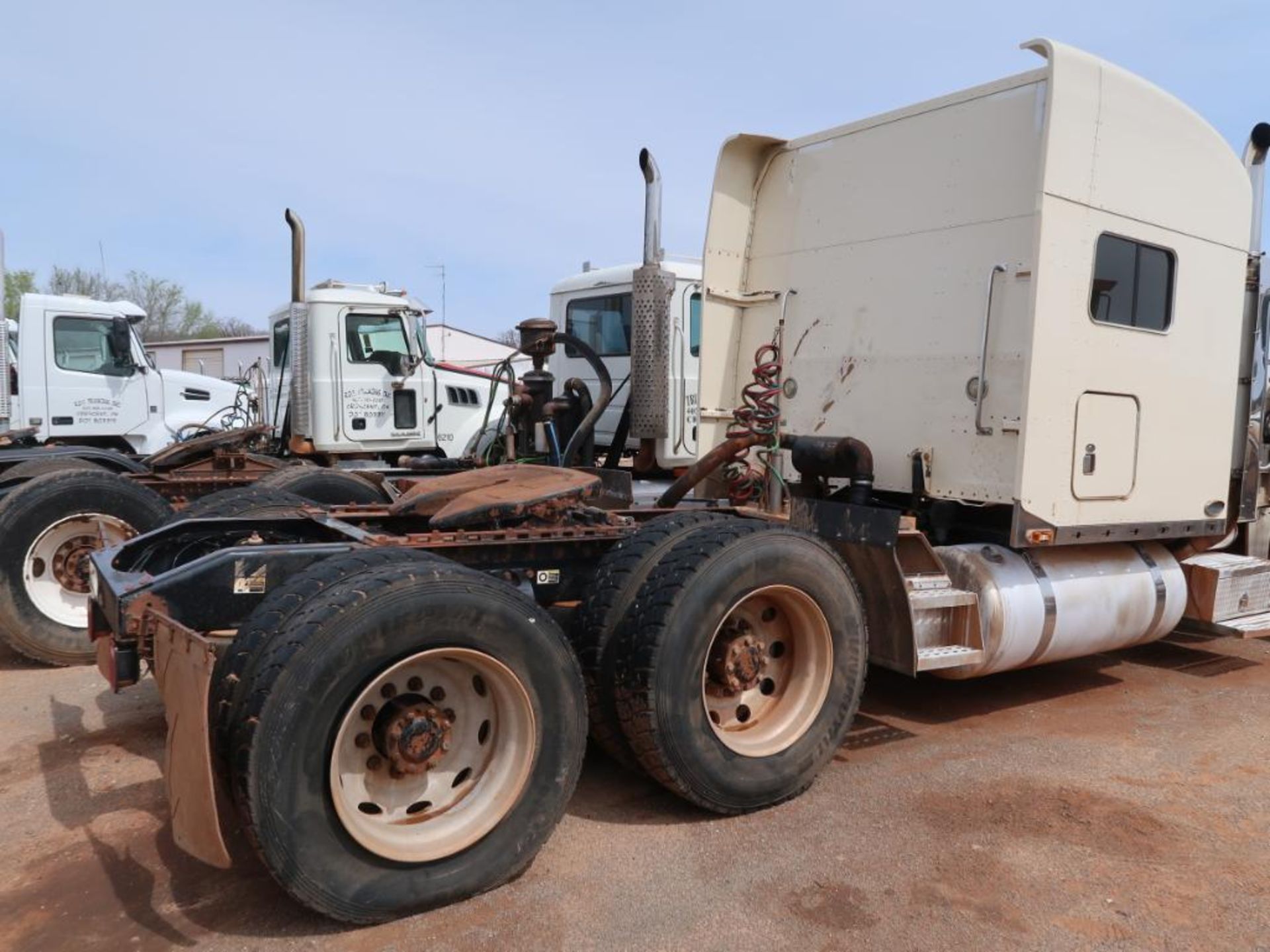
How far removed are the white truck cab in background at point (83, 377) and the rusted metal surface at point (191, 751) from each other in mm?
7579

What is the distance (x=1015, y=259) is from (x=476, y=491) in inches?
110

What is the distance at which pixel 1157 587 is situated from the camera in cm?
541

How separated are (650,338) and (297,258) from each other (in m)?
4.69

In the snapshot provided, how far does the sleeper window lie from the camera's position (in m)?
4.75

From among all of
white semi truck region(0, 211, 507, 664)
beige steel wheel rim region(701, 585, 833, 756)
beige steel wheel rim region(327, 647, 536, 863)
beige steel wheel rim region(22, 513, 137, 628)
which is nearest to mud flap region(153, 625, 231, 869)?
beige steel wheel rim region(327, 647, 536, 863)

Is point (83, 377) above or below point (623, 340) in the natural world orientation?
below

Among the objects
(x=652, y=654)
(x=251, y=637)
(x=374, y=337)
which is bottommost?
(x=652, y=654)

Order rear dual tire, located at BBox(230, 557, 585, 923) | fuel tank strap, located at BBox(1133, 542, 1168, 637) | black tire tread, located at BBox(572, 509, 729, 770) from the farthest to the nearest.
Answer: fuel tank strap, located at BBox(1133, 542, 1168, 637) → black tire tread, located at BBox(572, 509, 729, 770) → rear dual tire, located at BBox(230, 557, 585, 923)

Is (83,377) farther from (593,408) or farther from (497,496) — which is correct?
(497,496)

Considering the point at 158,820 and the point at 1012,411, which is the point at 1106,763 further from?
the point at 158,820

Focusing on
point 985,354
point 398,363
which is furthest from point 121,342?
point 985,354

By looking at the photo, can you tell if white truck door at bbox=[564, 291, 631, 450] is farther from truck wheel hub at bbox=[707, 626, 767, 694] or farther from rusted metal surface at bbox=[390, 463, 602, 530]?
truck wheel hub at bbox=[707, 626, 767, 694]

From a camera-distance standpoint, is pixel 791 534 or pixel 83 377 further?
pixel 83 377

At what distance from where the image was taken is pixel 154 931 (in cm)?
288
